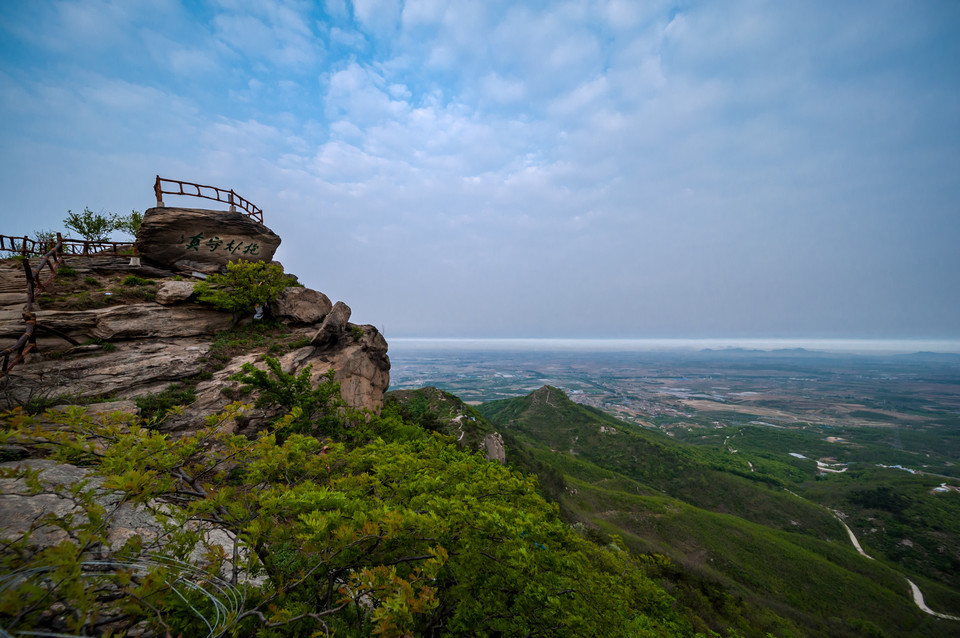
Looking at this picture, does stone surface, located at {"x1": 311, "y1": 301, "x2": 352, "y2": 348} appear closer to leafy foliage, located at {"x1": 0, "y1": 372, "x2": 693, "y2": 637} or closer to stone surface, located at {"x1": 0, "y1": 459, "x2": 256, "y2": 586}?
stone surface, located at {"x1": 0, "y1": 459, "x2": 256, "y2": 586}

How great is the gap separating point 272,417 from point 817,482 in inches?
4226

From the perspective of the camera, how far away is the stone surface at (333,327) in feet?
52.3

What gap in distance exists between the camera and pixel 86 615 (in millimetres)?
2520

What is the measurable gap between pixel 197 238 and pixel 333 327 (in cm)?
1023

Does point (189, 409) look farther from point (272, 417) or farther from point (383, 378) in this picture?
point (383, 378)

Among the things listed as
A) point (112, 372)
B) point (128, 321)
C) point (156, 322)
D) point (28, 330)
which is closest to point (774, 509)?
point (112, 372)

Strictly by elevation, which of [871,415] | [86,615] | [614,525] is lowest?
[871,415]

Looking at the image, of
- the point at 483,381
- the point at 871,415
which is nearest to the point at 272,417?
the point at 483,381

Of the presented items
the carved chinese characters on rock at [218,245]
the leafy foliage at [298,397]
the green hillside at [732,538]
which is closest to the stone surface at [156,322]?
the carved chinese characters on rock at [218,245]

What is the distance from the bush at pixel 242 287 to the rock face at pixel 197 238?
9.45 ft

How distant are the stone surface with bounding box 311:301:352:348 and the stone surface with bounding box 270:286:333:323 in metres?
1.96

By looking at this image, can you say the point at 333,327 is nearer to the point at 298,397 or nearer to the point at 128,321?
the point at 298,397

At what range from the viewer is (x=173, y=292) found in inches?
585

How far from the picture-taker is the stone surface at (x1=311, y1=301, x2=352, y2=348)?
52.3 feet
